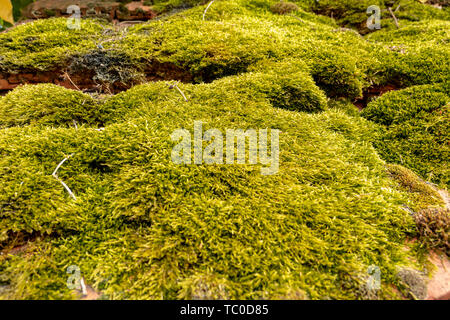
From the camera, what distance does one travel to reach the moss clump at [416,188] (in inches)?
76.9

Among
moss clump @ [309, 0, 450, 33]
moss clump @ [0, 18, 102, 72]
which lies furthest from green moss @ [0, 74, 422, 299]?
moss clump @ [309, 0, 450, 33]

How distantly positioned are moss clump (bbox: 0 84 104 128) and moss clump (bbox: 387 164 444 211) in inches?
129

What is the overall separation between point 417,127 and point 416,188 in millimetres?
1057

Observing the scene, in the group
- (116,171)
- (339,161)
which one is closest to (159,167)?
(116,171)

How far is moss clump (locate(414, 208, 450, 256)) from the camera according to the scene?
1.64 meters

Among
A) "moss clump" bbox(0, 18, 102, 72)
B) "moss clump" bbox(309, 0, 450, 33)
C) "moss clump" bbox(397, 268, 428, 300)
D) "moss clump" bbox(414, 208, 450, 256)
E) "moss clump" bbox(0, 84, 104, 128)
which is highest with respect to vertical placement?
"moss clump" bbox(309, 0, 450, 33)

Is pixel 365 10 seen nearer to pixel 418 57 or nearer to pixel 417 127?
pixel 418 57

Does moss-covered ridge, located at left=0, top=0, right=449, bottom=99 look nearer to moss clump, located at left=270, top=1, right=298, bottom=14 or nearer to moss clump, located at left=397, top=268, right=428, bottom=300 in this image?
moss clump, located at left=270, top=1, right=298, bottom=14

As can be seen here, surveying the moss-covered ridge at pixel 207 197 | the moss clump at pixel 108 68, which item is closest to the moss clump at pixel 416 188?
the moss-covered ridge at pixel 207 197

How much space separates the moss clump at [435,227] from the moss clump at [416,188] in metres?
0.11

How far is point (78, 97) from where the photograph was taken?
9.46ft

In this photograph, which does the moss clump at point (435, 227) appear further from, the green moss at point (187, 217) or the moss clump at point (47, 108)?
the moss clump at point (47, 108)

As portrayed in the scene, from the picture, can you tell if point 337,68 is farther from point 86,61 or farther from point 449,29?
A: point 86,61

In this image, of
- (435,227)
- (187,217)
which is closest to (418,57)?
(435,227)
